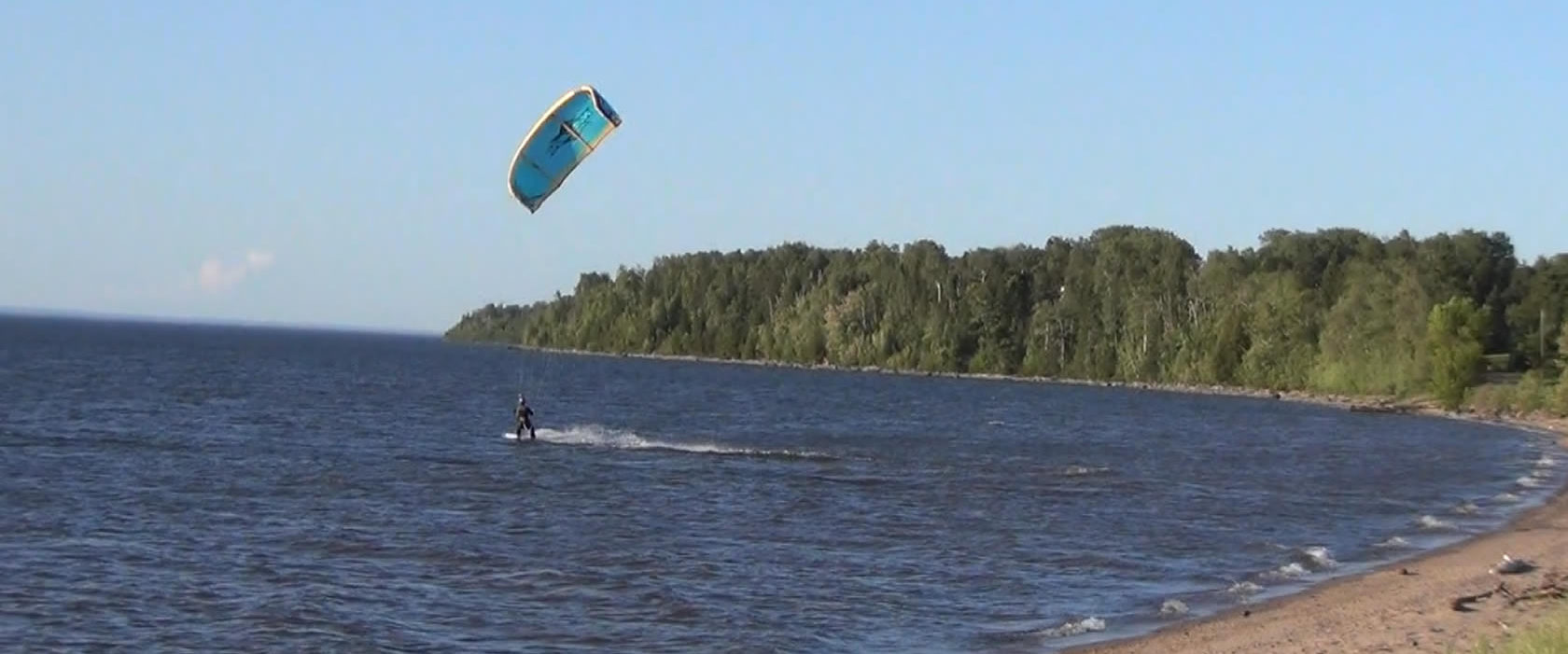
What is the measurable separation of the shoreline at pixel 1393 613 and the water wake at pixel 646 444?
2376 centimetres

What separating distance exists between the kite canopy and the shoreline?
42.9ft

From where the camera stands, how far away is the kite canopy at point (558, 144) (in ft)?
102

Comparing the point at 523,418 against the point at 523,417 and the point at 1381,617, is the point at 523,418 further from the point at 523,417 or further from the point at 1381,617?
the point at 1381,617

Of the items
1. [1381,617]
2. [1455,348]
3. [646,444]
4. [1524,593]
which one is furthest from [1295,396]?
[1381,617]

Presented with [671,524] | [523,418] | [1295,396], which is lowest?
[671,524]

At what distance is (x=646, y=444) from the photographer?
188ft

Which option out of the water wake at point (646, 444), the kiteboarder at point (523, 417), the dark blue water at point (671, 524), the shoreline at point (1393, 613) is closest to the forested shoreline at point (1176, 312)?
the dark blue water at point (671, 524)

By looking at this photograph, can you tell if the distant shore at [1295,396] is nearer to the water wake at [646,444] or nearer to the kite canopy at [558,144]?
the water wake at [646,444]

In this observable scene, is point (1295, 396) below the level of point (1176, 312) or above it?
below

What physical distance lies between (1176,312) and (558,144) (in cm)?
12960

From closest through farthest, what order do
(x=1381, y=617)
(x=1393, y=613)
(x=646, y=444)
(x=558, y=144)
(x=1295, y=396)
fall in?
(x=1381, y=617) → (x=1393, y=613) → (x=558, y=144) → (x=646, y=444) → (x=1295, y=396)

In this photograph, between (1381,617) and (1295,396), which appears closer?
(1381,617)

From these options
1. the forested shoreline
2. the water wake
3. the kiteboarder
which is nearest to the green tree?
the forested shoreline

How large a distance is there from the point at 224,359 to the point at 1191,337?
260 feet
